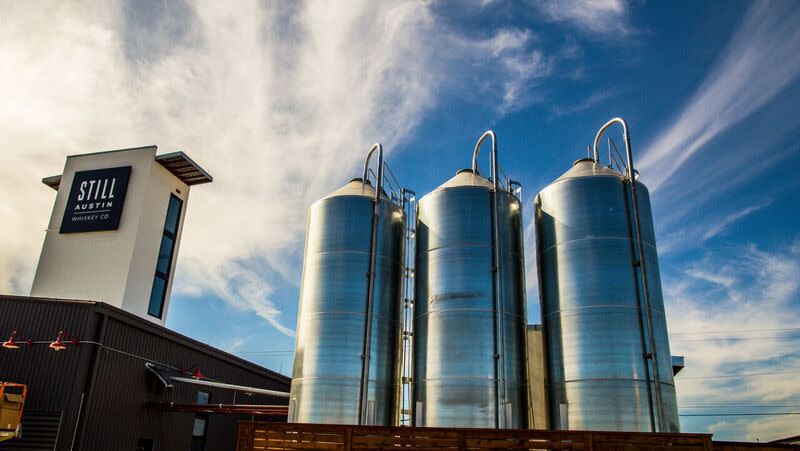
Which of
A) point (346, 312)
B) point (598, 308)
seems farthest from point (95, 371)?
point (598, 308)

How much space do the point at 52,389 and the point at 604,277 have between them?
19101mm

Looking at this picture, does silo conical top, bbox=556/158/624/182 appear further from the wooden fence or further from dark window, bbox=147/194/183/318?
dark window, bbox=147/194/183/318

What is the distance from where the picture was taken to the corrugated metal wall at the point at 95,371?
2089 centimetres

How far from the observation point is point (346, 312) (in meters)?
17.8

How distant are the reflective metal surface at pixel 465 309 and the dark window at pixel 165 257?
88.4 ft

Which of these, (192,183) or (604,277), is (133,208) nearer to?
(192,183)

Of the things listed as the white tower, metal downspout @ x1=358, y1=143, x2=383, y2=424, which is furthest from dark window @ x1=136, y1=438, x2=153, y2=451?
the white tower

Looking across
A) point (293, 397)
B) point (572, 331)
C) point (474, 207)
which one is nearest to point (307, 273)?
point (293, 397)

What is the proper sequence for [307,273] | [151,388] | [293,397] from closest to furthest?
[293,397] < [307,273] < [151,388]

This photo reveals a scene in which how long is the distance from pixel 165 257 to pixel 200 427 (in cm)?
1591

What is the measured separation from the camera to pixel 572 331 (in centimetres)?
1623

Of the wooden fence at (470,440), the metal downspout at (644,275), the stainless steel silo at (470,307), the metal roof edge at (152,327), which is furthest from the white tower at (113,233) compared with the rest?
the metal downspout at (644,275)

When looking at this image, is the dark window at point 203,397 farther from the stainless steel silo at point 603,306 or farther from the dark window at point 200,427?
the stainless steel silo at point 603,306

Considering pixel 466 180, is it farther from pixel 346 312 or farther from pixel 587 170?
pixel 346 312
